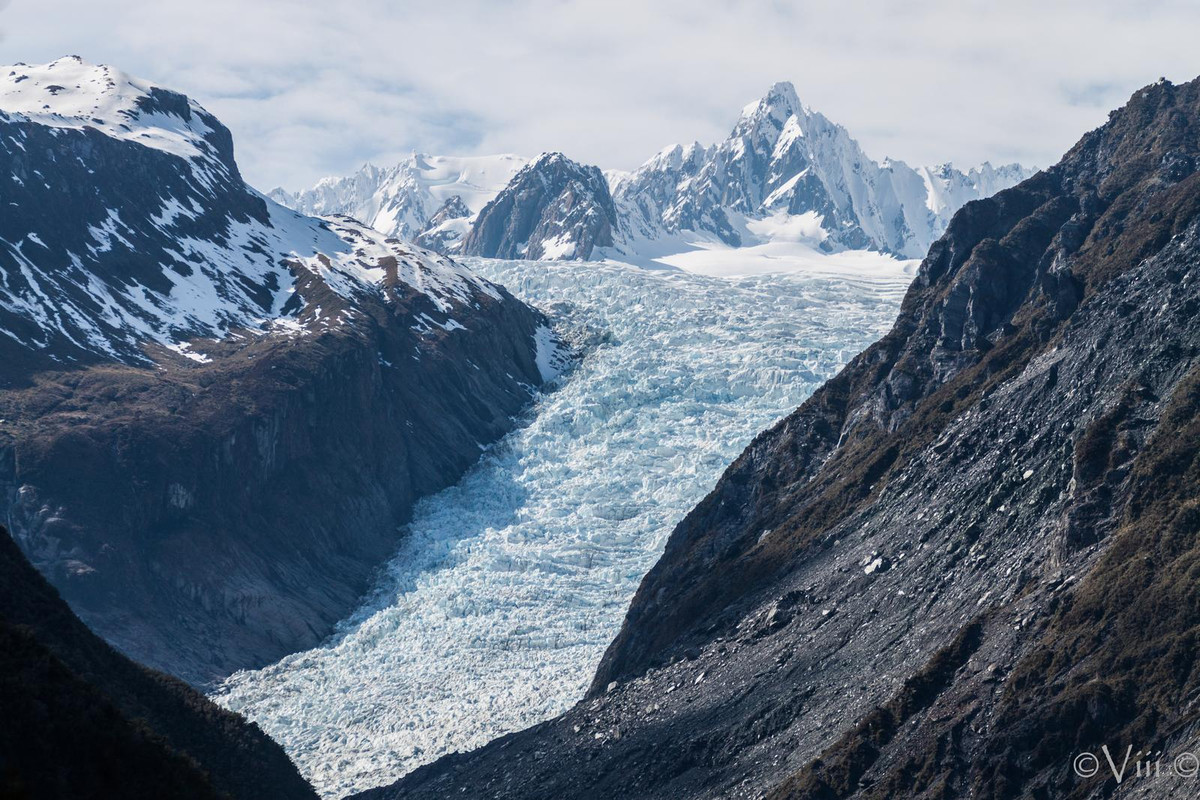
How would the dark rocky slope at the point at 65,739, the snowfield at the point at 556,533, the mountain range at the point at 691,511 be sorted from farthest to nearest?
the snowfield at the point at 556,533 < the mountain range at the point at 691,511 < the dark rocky slope at the point at 65,739


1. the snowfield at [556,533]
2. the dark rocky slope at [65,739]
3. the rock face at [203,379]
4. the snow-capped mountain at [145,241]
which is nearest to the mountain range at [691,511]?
the dark rocky slope at [65,739]

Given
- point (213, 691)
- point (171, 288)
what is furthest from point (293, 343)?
A: point (213, 691)

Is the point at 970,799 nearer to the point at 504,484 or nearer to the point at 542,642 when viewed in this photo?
the point at 542,642

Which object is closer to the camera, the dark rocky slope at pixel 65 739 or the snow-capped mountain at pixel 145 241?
the dark rocky slope at pixel 65 739

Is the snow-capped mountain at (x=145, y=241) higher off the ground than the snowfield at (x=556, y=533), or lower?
higher

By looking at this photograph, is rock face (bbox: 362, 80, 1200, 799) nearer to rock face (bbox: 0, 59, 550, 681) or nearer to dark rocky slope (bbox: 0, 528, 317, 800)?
dark rocky slope (bbox: 0, 528, 317, 800)

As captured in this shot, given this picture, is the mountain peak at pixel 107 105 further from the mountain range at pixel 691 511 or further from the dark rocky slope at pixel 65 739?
the dark rocky slope at pixel 65 739

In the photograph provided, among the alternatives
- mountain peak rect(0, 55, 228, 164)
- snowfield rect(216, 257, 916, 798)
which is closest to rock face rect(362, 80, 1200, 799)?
snowfield rect(216, 257, 916, 798)
